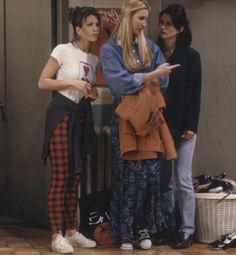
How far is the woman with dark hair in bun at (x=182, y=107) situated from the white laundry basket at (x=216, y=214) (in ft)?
0.36

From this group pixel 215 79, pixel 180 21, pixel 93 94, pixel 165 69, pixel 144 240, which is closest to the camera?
pixel 165 69

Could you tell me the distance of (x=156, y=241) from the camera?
6906 millimetres

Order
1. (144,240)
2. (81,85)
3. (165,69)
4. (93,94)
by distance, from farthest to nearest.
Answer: (144,240) → (93,94) → (81,85) → (165,69)

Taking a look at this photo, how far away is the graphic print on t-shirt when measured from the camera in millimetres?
6523

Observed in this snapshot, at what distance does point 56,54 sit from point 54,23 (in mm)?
792

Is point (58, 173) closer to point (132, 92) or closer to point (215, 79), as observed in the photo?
point (132, 92)

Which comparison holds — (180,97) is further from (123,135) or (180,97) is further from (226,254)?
(226,254)

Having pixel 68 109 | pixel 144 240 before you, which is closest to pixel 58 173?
pixel 68 109

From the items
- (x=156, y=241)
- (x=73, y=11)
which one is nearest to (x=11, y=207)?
(x=156, y=241)

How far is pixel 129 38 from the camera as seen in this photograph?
21.2ft

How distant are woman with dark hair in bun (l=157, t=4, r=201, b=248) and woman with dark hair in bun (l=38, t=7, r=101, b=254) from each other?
24.7 inches

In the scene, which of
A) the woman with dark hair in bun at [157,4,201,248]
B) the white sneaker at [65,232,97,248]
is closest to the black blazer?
the woman with dark hair in bun at [157,4,201,248]

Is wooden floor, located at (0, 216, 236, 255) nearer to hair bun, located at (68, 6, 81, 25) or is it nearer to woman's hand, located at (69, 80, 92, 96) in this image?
woman's hand, located at (69, 80, 92, 96)

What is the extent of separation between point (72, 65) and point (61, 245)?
4.53ft
